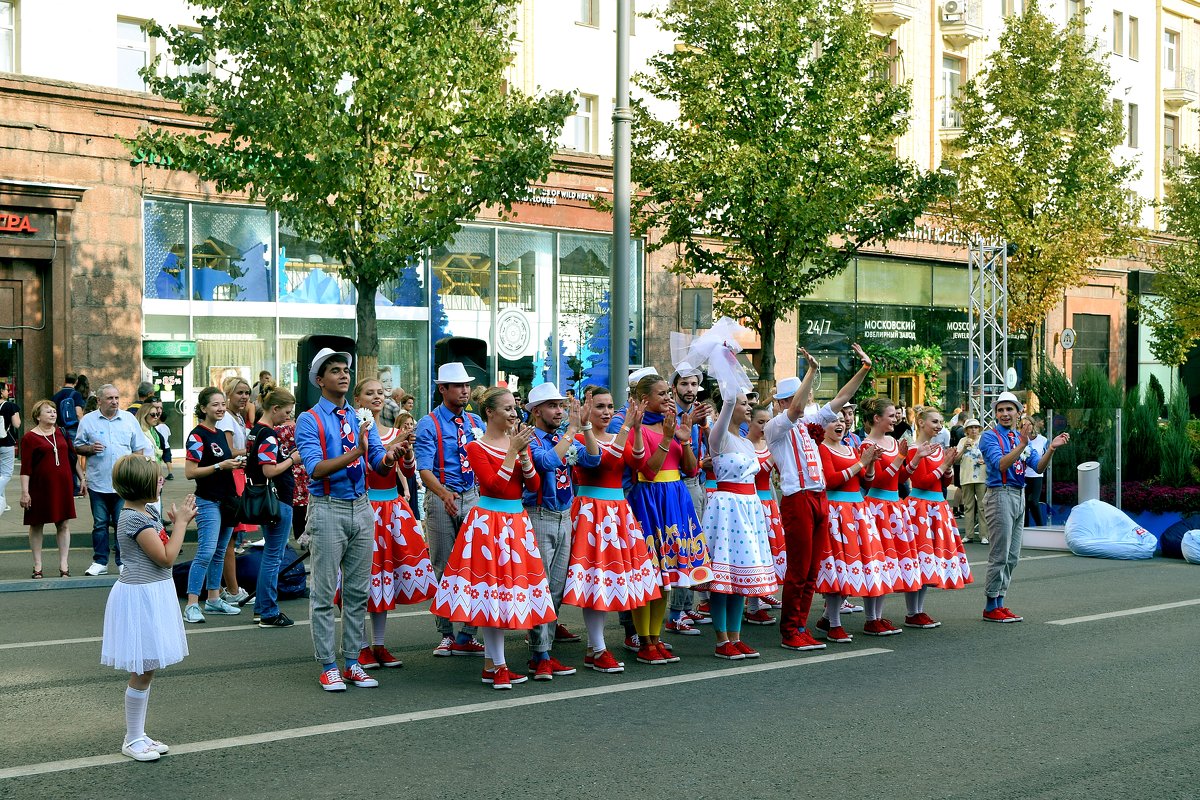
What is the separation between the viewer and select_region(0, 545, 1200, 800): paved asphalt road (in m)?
6.13

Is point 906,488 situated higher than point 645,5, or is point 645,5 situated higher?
point 645,5

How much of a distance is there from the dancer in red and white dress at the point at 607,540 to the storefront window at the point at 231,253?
16502 millimetres

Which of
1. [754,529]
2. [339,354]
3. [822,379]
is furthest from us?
[822,379]

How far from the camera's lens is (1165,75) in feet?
151

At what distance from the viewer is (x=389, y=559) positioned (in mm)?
8789

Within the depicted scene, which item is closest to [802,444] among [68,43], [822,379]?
[68,43]

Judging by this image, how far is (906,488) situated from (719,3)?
14862 mm

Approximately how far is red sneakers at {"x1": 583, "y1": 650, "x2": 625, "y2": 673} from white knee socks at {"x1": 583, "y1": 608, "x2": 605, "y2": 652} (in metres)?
0.04

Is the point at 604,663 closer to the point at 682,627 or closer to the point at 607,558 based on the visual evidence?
the point at 607,558

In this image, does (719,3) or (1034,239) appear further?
(1034,239)

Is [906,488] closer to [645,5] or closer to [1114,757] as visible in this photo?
[1114,757]

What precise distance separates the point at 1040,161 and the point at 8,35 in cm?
2046

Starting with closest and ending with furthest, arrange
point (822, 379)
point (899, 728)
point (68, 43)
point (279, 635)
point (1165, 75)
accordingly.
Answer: point (899, 728) < point (279, 635) < point (68, 43) < point (822, 379) < point (1165, 75)

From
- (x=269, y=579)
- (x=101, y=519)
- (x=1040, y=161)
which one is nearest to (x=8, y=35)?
(x=101, y=519)
